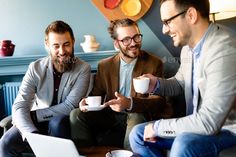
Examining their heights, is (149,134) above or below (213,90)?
below

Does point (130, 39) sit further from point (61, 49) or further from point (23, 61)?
point (23, 61)

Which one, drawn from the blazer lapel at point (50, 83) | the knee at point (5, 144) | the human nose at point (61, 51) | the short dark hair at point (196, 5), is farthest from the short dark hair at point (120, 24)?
the knee at point (5, 144)

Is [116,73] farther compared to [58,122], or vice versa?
[116,73]

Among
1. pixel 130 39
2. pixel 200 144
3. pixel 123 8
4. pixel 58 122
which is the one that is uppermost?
pixel 123 8

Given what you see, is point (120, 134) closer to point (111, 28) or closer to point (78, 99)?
point (78, 99)

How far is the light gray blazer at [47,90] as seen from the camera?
87.8 inches

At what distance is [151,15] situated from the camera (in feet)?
9.28

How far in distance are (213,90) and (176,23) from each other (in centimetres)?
40

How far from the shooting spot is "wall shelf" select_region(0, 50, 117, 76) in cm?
276

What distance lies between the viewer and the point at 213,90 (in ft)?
4.58

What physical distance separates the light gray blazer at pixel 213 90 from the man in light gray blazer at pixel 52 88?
0.90m

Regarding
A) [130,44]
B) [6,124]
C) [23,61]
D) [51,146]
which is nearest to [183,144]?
[51,146]

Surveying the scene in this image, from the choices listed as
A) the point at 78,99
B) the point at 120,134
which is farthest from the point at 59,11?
the point at 120,134

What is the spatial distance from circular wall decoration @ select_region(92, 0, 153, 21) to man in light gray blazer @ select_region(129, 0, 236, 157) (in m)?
1.10
